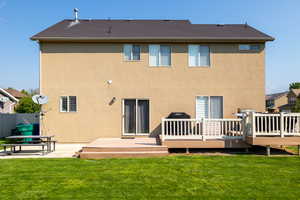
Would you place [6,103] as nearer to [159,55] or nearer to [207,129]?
[159,55]

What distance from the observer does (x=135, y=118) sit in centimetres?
1025

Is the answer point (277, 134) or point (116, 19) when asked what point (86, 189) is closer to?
point (277, 134)

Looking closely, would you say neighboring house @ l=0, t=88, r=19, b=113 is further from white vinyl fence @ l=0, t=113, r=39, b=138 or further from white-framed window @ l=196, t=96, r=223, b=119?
white-framed window @ l=196, t=96, r=223, b=119

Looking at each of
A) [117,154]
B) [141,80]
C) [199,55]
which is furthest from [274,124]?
[141,80]

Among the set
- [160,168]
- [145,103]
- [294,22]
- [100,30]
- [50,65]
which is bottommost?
[160,168]

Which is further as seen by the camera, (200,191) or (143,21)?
(143,21)

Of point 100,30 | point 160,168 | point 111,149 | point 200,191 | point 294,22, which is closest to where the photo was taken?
point 200,191

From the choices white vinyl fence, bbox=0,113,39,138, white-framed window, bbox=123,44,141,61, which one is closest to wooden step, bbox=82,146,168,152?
white-framed window, bbox=123,44,141,61

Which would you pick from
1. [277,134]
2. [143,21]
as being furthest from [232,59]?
[143,21]

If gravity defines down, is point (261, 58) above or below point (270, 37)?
below

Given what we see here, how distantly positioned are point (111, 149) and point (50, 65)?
6.05m

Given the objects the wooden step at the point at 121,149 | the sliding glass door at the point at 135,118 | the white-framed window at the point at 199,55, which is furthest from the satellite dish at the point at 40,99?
the white-framed window at the point at 199,55

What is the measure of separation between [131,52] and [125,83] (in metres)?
1.67

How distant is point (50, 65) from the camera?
10.4 m
